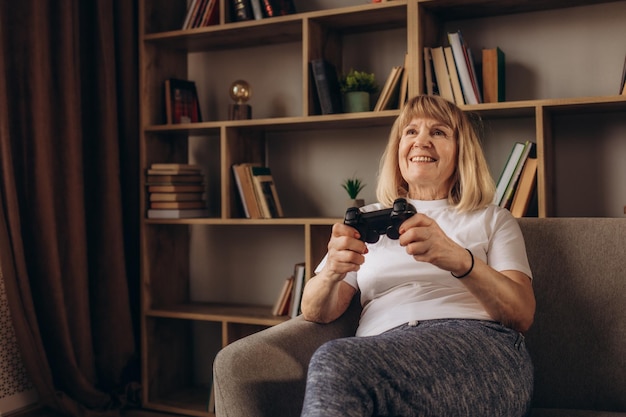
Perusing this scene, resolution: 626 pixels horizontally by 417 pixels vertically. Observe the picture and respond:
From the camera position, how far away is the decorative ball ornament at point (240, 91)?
9.11ft

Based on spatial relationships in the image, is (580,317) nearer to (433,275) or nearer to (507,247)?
(507,247)

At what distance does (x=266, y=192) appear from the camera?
8.82ft

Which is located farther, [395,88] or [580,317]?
[395,88]

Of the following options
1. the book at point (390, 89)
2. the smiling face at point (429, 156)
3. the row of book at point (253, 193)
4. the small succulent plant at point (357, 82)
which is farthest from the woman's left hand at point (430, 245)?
the row of book at point (253, 193)

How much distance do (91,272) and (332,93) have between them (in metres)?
1.19

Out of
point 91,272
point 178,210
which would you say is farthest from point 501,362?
point 91,272

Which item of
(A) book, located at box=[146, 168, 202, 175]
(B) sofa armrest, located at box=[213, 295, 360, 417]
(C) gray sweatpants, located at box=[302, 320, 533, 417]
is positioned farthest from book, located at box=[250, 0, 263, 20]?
(C) gray sweatpants, located at box=[302, 320, 533, 417]

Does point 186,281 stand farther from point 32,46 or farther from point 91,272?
point 32,46

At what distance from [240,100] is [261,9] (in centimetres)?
37

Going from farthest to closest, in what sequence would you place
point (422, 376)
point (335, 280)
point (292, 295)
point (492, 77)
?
1. point (292, 295)
2. point (492, 77)
3. point (335, 280)
4. point (422, 376)

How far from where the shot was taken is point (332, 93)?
2.52 meters

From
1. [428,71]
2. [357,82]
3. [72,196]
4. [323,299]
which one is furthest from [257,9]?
[323,299]

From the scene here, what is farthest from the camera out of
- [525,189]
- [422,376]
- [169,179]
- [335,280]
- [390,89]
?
[169,179]

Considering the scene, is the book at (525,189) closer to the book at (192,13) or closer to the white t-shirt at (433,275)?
the white t-shirt at (433,275)
